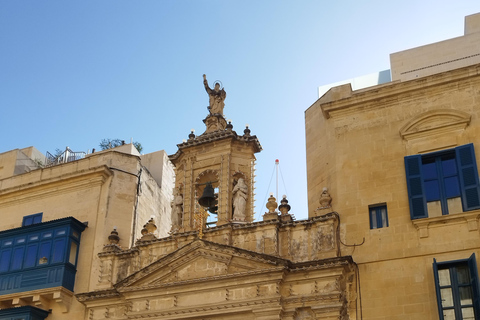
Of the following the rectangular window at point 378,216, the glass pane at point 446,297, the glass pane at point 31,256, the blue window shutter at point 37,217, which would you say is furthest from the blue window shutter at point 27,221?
the glass pane at point 446,297

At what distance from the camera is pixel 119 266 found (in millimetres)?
19219

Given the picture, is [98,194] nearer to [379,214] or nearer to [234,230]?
[234,230]

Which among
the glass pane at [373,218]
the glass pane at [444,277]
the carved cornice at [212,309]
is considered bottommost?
the carved cornice at [212,309]

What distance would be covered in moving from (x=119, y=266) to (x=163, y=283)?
198 centimetres

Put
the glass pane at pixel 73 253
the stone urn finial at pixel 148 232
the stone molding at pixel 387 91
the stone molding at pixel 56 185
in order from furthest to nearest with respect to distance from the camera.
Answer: the stone molding at pixel 56 185 → the glass pane at pixel 73 253 → the stone urn finial at pixel 148 232 → the stone molding at pixel 387 91

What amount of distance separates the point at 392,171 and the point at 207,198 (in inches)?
200

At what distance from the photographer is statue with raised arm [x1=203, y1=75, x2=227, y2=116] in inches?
839

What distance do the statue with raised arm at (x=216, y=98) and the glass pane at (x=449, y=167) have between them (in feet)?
24.0

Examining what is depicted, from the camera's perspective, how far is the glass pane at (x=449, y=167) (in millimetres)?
16391

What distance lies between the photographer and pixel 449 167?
54.2 feet

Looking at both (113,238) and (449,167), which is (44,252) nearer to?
(113,238)

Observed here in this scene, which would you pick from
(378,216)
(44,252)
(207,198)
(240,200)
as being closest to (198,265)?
(207,198)

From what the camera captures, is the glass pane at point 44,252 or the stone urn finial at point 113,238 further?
the glass pane at point 44,252

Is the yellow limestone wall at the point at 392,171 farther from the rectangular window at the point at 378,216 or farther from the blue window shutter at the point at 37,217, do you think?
the blue window shutter at the point at 37,217
